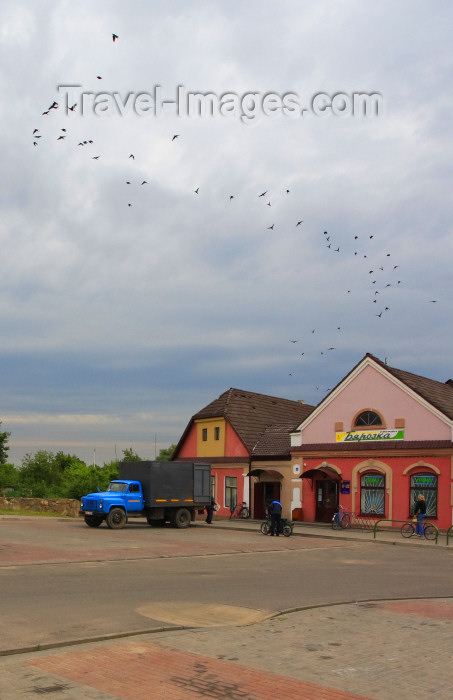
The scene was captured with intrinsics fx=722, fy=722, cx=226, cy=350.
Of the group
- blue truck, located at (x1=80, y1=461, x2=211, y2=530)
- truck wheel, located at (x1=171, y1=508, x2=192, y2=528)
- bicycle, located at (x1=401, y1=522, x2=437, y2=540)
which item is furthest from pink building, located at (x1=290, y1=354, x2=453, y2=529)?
truck wheel, located at (x1=171, y1=508, x2=192, y2=528)

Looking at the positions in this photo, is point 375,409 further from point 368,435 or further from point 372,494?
point 372,494

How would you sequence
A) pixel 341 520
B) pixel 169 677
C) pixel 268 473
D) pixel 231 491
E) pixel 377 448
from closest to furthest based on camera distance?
pixel 169 677 → pixel 341 520 → pixel 377 448 → pixel 268 473 → pixel 231 491

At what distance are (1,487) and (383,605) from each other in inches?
2235

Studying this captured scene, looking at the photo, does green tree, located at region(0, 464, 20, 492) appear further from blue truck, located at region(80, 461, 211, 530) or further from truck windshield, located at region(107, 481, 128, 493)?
truck windshield, located at region(107, 481, 128, 493)

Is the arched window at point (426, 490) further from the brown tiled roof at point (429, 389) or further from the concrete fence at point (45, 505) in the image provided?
the concrete fence at point (45, 505)

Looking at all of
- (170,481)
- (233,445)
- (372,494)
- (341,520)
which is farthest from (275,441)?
(170,481)

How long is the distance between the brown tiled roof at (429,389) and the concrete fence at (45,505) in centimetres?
1876

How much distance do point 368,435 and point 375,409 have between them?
136cm

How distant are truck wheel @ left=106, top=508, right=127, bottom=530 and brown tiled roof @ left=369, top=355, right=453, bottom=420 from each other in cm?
1477

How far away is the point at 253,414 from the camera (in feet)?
153

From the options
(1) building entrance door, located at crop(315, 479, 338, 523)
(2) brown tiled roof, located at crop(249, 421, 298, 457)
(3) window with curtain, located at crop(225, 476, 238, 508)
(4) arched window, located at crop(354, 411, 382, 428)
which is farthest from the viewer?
(3) window with curtain, located at crop(225, 476, 238, 508)

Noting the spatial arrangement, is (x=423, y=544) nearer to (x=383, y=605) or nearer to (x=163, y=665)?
(x=383, y=605)

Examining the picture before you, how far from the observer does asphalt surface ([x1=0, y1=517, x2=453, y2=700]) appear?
7219mm

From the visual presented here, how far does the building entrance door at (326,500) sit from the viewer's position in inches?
1489
